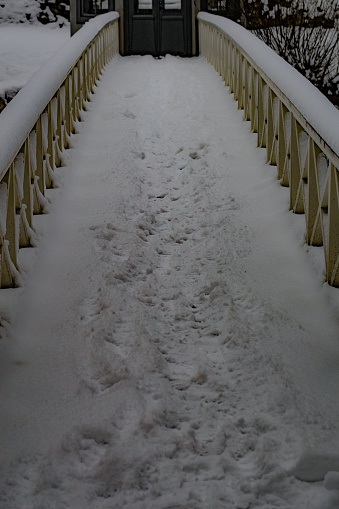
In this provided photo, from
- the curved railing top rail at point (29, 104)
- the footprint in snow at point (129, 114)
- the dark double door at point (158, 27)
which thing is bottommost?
the footprint in snow at point (129, 114)

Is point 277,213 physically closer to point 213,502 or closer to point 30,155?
point 30,155

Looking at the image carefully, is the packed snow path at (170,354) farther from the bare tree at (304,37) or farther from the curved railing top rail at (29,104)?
the bare tree at (304,37)

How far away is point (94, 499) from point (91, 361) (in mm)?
877

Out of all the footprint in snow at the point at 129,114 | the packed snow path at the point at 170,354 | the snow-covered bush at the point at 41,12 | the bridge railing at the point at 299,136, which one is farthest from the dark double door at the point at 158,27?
the packed snow path at the point at 170,354

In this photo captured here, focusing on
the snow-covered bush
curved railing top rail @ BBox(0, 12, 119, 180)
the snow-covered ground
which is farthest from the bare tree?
the snow-covered bush

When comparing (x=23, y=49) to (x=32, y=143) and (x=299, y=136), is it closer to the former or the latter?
(x=32, y=143)

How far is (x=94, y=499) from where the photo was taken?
7.90ft

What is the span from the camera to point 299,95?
4.49 metres

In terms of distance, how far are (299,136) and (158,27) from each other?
11.6 m

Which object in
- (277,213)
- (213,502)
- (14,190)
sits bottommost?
(213,502)

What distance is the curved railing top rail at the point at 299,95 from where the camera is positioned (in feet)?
12.2

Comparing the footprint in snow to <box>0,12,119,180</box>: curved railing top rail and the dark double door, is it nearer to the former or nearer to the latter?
<box>0,12,119,180</box>: curved railing top rail

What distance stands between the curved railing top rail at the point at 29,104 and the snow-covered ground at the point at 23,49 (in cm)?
986

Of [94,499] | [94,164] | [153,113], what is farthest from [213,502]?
[153,113]
